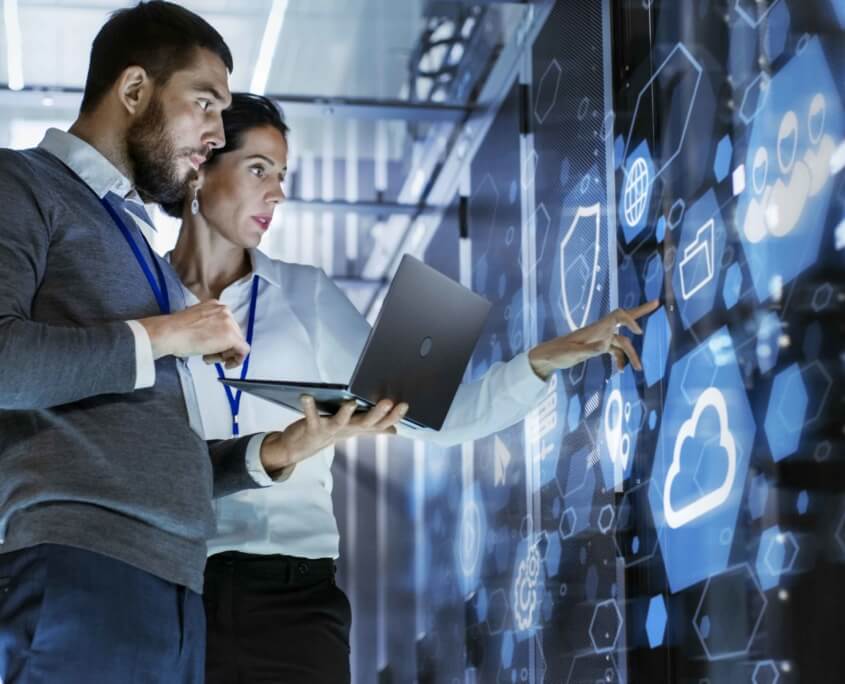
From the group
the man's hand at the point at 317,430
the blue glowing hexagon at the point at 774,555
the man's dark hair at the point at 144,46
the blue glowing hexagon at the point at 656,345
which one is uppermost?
the man's dark hair at the point at 144,46

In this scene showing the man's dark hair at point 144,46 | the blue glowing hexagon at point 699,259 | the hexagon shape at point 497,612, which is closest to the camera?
the man's dark hair at point 144,46

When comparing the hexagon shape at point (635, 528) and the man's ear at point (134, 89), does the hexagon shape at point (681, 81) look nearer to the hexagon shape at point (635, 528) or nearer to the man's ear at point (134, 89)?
the hexagon shape at point (635, 528)

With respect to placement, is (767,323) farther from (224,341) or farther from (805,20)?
(224,341)

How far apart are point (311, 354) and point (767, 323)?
0.82 meters

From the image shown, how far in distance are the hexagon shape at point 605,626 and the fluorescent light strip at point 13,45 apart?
2.78 m

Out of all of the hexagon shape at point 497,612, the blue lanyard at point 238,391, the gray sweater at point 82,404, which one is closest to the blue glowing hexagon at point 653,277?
the blue lanyard at point 238,391

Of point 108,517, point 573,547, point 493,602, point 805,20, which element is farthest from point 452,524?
point 108,517

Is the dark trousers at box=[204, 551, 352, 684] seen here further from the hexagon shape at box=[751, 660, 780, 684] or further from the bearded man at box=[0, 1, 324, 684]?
the hexagon shape at box=[751, 660, 780, 684]

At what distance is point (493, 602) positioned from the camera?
454 cm

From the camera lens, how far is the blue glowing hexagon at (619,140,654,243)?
10.1 feet

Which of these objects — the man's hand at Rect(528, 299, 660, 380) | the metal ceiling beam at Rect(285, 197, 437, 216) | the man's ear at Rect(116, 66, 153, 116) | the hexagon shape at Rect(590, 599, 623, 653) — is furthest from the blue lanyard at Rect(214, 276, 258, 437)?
the metal ceiling beam at Rect(285, 197, 437, 216)

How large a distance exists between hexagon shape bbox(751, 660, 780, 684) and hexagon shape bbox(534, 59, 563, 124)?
2000mm

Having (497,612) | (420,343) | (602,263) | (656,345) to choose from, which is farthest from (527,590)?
(420,343)

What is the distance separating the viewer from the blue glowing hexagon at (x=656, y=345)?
289 cm
